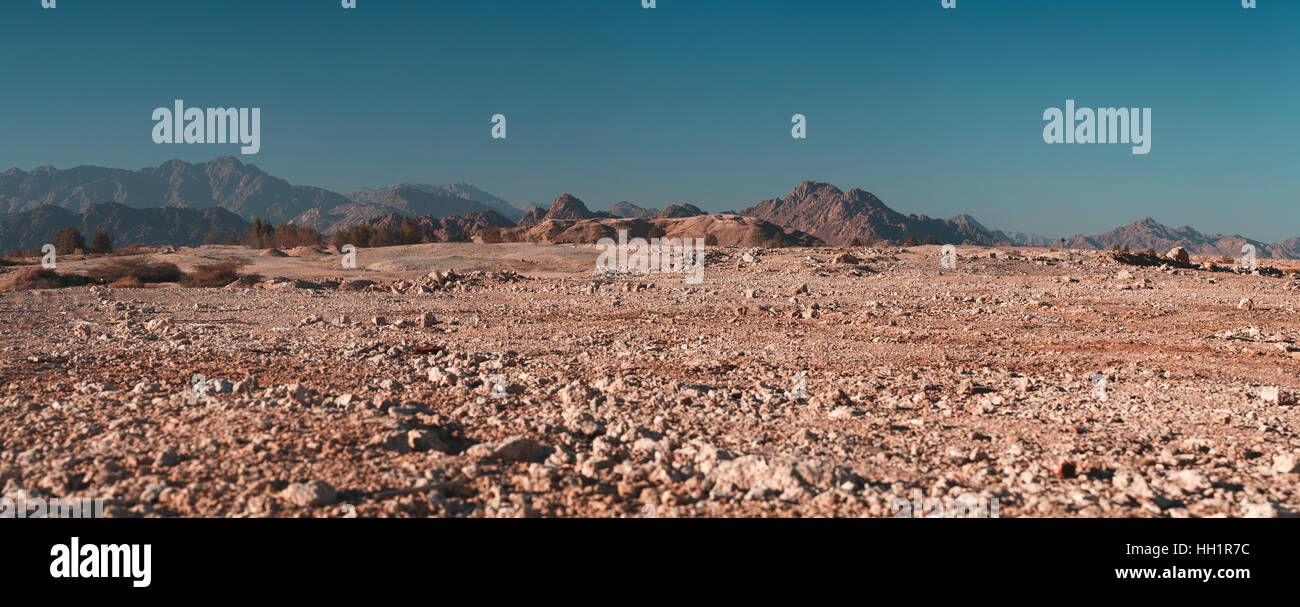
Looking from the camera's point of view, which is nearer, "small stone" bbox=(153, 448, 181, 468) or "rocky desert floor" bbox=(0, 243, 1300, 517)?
"rocky desert floor" bbox=(0, 243, 1300, 517)

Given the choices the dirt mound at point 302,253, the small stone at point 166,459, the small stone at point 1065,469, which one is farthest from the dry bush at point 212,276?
the small stone at point 1065,469

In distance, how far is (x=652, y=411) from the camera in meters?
7.03

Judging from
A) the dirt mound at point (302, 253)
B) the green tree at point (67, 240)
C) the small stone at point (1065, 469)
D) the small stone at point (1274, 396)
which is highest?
the green tree at point (67, 240)

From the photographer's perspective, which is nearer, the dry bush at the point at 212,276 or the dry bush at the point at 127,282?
the dry bush at the point at 127,282

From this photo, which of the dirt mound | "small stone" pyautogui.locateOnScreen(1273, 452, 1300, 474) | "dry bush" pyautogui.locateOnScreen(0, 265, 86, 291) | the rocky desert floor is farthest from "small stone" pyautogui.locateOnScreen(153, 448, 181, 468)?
the dirt mound

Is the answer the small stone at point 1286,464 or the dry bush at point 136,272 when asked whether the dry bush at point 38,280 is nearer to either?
the dry bush at point 136,272

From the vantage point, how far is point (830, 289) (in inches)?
806

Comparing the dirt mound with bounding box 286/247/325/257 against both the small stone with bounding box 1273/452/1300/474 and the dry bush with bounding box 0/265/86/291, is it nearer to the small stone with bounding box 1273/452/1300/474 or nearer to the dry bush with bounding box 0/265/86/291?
the dry bush with bounding box 0/265/86/291

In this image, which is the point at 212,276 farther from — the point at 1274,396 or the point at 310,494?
the point at 1274,396

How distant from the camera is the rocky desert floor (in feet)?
15.6

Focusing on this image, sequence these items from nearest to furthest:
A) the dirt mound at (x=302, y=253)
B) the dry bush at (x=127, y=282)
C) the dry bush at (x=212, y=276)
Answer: the dry bush at (x=127, y=282) → the dry bush at (x=212, y=276) → the dirt mound at (x=302, y=253)

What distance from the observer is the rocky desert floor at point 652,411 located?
15.6 ft
